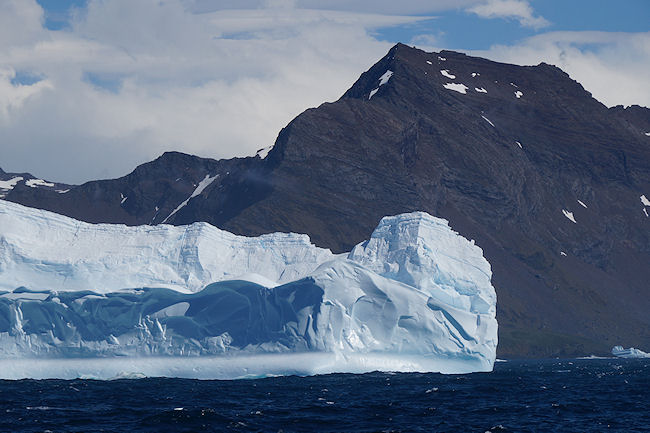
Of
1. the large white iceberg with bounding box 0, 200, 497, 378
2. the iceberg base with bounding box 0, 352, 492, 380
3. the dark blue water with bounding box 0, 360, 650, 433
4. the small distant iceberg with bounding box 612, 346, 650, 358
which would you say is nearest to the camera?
the dark blue water with bounding box 0, 360, 650, 433

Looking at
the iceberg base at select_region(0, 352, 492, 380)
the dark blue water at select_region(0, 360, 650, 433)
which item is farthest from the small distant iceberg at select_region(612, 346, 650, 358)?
the iceberg base at select_region(0, 352, 492, 380)

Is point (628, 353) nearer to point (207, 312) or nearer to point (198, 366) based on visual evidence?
point (207, 312)

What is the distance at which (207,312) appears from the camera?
65.3 meters

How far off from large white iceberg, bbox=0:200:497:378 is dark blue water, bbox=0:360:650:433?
142cm

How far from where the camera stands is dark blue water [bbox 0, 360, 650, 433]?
41031 mm

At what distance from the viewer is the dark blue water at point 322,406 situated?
41.0 metres

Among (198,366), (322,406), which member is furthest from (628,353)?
(322,406)

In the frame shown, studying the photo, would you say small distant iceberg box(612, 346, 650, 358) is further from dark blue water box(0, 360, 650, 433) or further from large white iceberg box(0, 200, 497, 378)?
large white iceberg box(0, 200, 497, 378)

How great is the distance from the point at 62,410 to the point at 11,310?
62.8ft

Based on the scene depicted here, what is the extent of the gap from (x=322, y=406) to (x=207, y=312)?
19184 millimetres

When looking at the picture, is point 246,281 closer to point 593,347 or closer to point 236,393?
point 236,393

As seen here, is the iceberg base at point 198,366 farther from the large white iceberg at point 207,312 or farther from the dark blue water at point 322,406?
the dark blue water at point 322,406

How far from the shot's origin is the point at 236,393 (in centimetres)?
5462

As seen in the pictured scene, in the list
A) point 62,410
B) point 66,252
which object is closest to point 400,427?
point 62,410
